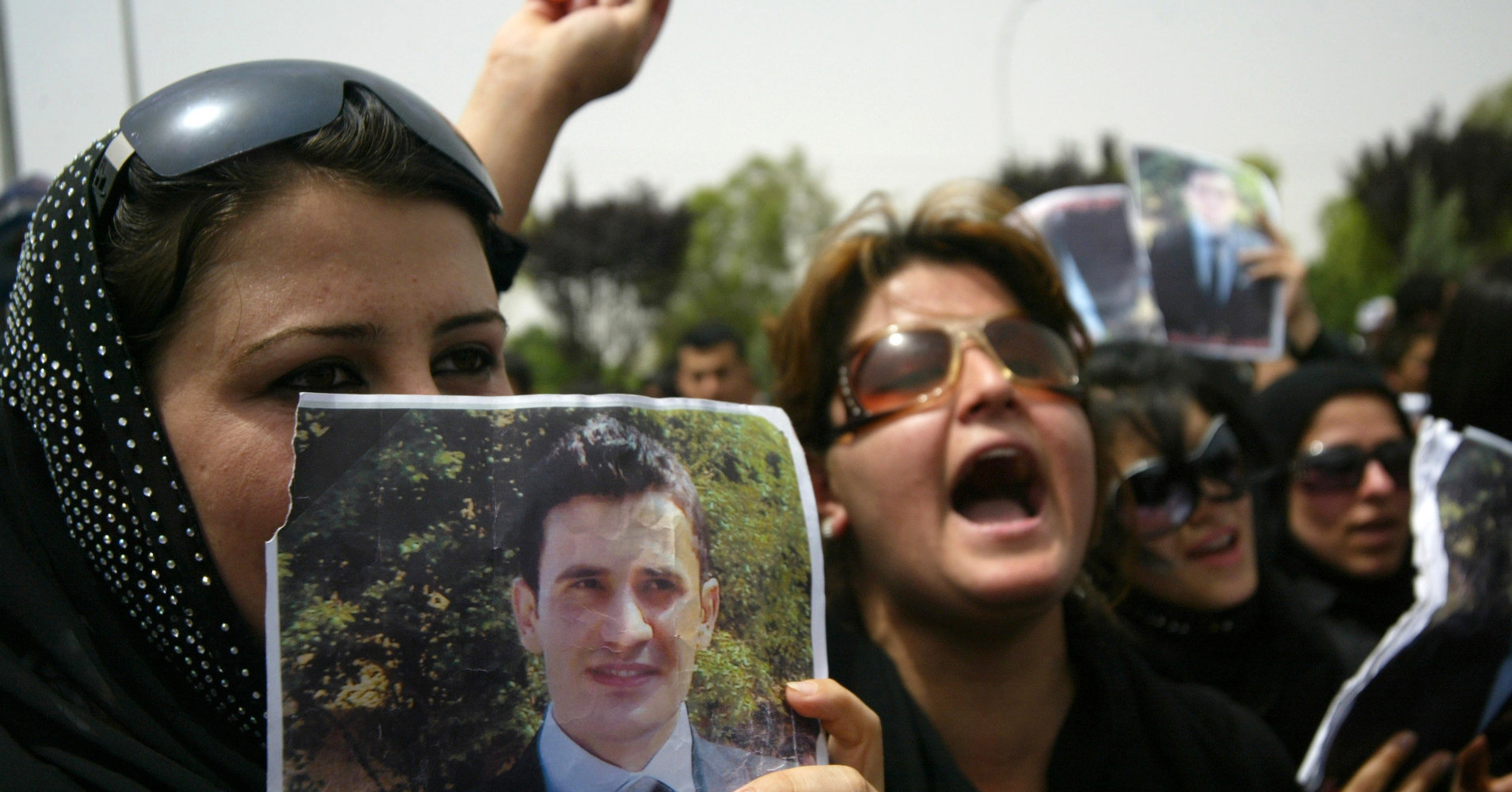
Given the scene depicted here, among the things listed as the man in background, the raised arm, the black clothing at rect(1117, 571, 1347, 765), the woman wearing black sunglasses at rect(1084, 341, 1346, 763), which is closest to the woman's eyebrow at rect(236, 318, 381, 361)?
the raised arm

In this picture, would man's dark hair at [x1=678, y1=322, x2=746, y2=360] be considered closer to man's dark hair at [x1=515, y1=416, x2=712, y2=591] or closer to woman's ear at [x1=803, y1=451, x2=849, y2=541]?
woman's ear at [x1=803, y1=451, x2=849, y2=541]

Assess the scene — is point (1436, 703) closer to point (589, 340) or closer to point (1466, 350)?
point (1466, 350)

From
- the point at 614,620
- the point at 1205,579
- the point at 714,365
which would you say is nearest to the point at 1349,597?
the point at 1205,579

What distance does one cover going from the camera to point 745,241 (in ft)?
135

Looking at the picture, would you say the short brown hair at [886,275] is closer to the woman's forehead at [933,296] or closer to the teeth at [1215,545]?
the woman's forehead at [933,296]

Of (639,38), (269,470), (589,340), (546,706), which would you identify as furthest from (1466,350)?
(589,340)

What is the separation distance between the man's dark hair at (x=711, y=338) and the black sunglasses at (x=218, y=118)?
6517 millimetres

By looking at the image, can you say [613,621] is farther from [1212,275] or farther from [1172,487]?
[1212,275]

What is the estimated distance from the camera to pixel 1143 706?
2.11 metres

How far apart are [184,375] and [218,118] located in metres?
0.30

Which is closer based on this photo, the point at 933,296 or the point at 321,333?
the point at 321,333

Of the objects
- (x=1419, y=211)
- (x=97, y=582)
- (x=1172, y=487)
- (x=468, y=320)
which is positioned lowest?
(x=1419, y=211)

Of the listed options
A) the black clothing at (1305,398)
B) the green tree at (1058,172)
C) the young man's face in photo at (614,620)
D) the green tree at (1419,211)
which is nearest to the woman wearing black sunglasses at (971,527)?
the young man's face in photo at (614,620)

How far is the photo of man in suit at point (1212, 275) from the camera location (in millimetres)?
4117
